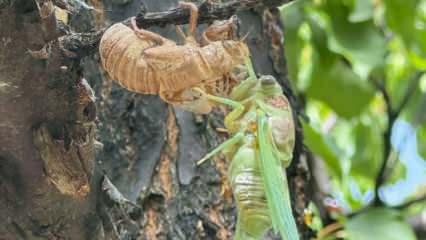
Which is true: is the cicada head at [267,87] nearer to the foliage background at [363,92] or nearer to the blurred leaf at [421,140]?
the foliage background at [363,92]

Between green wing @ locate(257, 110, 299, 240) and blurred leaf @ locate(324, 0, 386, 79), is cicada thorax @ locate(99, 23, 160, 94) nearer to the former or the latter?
green wing @ locate(257, 110, 299, 240)

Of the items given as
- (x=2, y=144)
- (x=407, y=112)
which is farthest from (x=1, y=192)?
(x=407, y=112)

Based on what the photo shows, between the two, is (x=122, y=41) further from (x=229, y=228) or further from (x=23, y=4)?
(x=229, y=228)

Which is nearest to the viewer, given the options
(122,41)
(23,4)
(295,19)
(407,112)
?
(23,4)

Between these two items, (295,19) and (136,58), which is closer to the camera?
(136,58)

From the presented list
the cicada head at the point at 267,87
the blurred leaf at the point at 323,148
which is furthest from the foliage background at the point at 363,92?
the cicada head at the point at 267,87

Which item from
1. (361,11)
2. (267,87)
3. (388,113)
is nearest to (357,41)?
(361,11)
